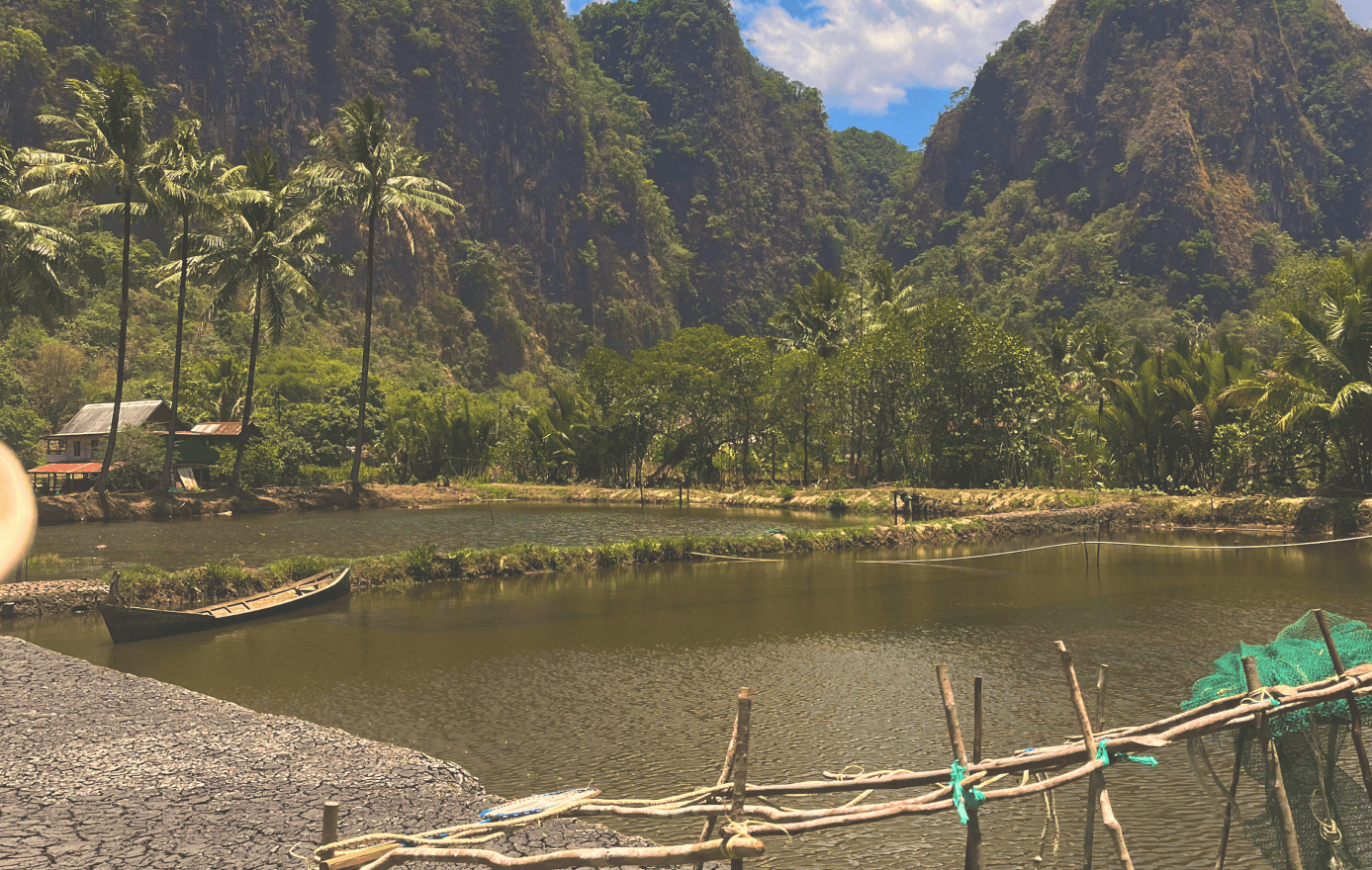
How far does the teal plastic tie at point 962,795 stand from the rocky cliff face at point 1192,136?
361ft

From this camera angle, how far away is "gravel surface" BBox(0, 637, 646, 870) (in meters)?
5.87

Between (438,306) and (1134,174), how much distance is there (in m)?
85.0

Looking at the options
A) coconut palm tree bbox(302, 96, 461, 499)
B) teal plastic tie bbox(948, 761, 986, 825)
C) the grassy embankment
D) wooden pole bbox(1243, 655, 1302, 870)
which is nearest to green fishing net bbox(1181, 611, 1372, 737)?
wooden pole bbox(1243, 655, 1302, 870)

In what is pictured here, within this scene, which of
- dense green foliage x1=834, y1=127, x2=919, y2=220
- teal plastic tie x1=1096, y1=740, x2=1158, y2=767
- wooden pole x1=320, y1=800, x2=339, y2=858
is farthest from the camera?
dense green foliage x1=834, y1=127, x2=919, y2=220

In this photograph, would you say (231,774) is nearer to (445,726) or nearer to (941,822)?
(445,726)

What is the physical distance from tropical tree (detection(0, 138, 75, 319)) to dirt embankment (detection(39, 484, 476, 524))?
6.76 metres

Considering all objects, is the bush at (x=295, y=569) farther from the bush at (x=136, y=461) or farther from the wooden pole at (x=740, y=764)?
the bush at (x=136, y=461)

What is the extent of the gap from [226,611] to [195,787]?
8461 millimetres

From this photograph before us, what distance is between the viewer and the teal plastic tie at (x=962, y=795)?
415 cm

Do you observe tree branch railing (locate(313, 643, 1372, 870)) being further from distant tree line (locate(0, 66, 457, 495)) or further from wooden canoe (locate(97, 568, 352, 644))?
distant tree line (locate(0, 66, 457, 495))

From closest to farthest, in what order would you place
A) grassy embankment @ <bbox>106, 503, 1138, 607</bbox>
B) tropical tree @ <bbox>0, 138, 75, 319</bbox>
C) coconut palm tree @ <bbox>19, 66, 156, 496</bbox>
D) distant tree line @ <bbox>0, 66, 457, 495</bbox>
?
grassy embankment @ <bbox>106, 503, 1138, 607</bbox> < tropical tree @ <bbox>0, 138, 75, 319</bbox> < coconut palm tree @ <bbox>19, 66, 156, 496</bbox> < distant tree line @ <bbox>0, 66, 457, 495</bbox>

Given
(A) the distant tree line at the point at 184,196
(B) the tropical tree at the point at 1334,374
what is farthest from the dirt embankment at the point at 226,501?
(B) the tropical tree at the point at 1334,374

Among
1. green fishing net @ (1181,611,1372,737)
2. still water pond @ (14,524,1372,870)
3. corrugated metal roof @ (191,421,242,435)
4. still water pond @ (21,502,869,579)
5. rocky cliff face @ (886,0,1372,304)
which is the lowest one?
still water pond @ (14,524,1372,870)

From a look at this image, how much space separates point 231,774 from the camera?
23.9 ft
